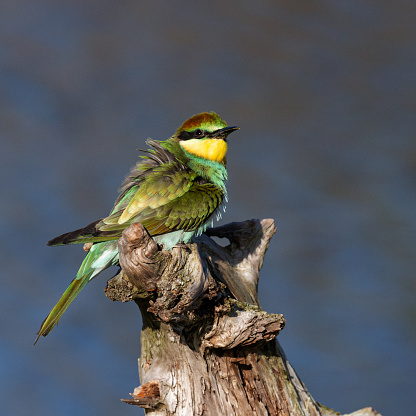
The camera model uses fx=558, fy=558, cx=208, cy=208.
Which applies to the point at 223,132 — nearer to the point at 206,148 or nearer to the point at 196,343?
the point at 206,148

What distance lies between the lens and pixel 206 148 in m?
3.46

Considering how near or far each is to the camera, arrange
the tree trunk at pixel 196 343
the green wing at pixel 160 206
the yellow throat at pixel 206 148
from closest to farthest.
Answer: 1. the tree trunk at pixel 196 343
2. the green wing at pixel 160 206
3. the yellow throat at pixel 206 148

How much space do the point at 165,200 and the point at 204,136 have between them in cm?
64

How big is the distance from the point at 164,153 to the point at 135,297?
99 cm

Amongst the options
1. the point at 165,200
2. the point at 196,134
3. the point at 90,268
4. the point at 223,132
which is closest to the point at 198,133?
the point at 196,134

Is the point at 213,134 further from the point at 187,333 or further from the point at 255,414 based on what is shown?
the point at 255,414

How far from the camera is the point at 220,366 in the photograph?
9.21 feet

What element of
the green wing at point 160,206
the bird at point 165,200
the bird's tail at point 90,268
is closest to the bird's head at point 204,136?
the bird at point 165,200

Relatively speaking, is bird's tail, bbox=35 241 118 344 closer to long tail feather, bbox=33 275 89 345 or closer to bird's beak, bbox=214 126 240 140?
long tail feather, bbox=33 275 89 345

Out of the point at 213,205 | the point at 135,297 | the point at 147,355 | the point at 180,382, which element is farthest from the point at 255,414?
the point at 213,205

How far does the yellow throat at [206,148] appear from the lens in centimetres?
345

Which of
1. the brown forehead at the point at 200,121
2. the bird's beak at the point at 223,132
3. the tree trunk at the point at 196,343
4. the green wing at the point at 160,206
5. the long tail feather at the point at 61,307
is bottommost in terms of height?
the tree trunk at the point at 196,343

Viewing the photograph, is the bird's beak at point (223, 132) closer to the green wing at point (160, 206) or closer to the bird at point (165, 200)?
the bird at point (165, 200)

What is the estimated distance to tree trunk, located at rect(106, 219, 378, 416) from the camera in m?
2.50
